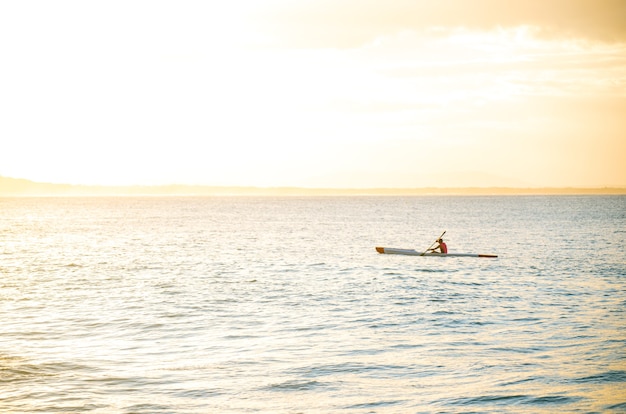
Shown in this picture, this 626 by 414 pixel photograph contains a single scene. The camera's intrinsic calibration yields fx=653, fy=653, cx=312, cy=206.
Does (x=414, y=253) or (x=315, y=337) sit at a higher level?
(x=414, y=253)

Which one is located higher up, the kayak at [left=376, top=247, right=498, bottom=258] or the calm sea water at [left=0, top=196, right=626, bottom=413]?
the kayak at [left=376, top=247, right=498, bottom=258]

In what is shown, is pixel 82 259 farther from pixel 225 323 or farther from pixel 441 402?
pixel 441 402

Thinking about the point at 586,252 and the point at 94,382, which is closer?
the point at 94,382

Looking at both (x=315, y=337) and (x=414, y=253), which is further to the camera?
(x=414, y=253)

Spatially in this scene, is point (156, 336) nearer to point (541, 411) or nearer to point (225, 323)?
point (225, 323)

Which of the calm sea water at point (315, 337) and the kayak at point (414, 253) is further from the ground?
the kayak at point (414, 253)

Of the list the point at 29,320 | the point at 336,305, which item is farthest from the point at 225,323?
the point at 29,320

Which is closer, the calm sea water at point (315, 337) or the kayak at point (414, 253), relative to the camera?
the calm sea water at point (315, 337)

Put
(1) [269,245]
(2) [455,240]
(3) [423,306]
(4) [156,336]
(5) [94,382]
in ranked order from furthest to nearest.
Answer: (2) [455,240]
(1) [269,245]
(3) [423,306]
(4) [156,336]
(5) [94,382]

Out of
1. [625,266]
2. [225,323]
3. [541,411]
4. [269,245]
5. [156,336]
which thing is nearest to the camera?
[541,411]

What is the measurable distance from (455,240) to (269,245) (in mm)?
24199

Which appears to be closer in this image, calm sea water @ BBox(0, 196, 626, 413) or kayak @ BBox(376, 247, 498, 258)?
calm sea water @ BBox(0, 196, 626, 413)

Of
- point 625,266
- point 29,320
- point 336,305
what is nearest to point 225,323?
point 336,305

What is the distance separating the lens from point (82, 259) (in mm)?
57969
